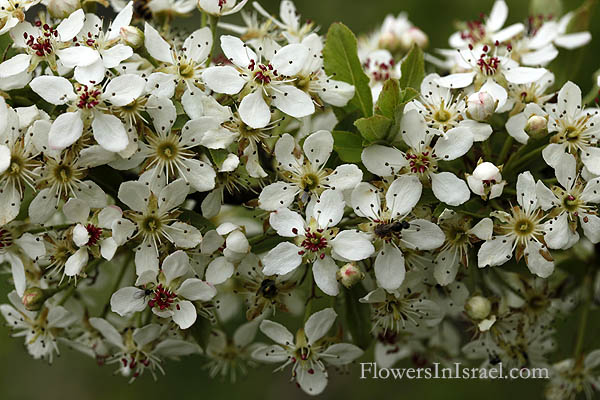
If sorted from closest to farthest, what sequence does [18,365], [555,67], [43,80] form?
[43,80], [555,67], [18,365]

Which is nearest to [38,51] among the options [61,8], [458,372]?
[61,8]

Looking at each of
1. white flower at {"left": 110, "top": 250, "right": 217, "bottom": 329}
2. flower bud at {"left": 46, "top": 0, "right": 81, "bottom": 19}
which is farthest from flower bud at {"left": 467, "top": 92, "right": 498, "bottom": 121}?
flower bud at {"left": 46, "top": 0, "right": 81, "bottom": 19}

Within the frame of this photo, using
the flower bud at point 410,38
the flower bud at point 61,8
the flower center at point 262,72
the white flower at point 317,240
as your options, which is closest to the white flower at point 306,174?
the white flower at point 317,240

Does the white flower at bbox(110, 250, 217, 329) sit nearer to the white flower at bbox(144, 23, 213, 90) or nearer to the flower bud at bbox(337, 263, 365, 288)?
the flower bud at bbox(337, 263, 365, 288)

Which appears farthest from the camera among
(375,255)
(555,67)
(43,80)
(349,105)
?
(555,67)

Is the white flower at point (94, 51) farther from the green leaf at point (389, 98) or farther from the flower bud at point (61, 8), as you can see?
the green leaf at point (389, 98)

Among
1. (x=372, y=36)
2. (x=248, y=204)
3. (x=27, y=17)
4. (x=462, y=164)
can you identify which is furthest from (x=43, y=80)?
(x=372, y=36)

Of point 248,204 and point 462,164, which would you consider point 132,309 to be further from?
point 462,164
